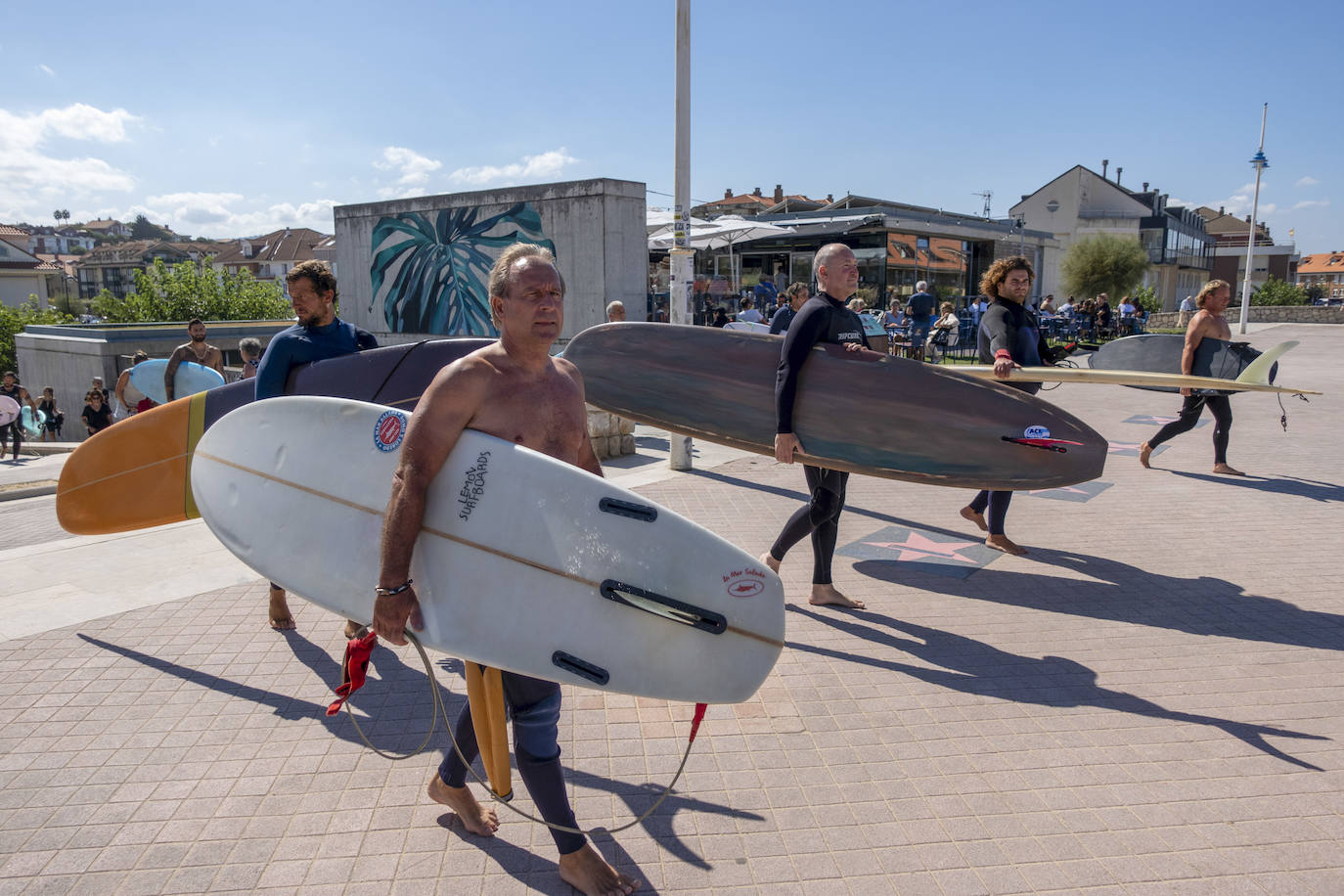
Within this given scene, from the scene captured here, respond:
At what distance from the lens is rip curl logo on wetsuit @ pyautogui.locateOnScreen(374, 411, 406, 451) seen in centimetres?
238

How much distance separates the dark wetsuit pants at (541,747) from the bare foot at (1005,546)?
416cm

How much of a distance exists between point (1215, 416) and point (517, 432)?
7878 millimetres

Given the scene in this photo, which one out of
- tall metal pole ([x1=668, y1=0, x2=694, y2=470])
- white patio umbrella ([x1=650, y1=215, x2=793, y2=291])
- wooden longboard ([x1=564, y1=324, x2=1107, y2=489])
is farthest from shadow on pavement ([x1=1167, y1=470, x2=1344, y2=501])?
white patio umbrella ([x1=650, y1=215, x2=793, y2=291])

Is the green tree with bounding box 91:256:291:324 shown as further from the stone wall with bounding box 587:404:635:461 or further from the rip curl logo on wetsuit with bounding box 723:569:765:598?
the rip curl logo on wetsuit with bounding box 723:569:765:598

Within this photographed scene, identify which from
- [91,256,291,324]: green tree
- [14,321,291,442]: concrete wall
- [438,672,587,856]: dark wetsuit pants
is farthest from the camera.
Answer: [91,256,291,324]: green tree

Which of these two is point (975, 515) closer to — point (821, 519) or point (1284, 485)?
point (821, 519)

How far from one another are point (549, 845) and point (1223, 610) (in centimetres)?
399

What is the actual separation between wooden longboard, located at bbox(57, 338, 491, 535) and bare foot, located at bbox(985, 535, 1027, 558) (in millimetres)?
3711

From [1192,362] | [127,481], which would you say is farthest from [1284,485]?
[127,481]

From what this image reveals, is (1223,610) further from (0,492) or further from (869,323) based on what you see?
(0,492)

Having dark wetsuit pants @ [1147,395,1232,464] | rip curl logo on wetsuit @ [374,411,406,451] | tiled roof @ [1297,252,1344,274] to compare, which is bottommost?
dark wetsuit pants @ [1147,395,1232,464]

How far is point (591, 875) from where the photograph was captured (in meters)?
2.30

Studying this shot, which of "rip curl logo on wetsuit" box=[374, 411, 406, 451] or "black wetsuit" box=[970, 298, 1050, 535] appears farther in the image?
"black wetsuit" box=[970, 298, 1050, 535]

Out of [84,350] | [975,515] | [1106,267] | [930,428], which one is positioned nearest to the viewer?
[930,428]
